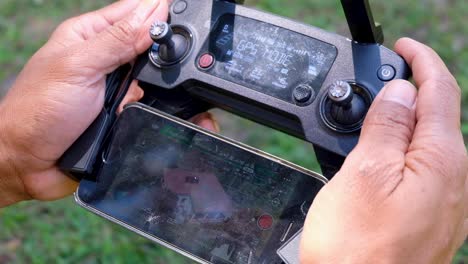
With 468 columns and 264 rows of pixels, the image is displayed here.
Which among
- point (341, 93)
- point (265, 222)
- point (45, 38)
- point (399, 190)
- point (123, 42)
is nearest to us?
point (399, 190)

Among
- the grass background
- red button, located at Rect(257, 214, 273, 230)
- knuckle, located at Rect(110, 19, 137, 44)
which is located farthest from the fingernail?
the grass background

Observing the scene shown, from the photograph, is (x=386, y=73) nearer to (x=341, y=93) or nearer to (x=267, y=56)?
(x=341, y=93)

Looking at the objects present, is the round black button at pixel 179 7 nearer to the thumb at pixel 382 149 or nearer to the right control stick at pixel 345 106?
the right control stick at pixel 345 106

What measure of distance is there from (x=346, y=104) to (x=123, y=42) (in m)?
0.49

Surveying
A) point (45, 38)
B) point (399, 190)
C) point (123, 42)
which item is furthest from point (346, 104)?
point (45, 38)

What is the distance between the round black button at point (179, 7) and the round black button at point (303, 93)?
321 mm

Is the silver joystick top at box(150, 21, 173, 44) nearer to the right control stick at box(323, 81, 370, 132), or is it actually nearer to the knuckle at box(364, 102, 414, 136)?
the right control stick at box(323, 81, 370, 132)

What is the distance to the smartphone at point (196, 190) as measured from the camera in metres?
1.19

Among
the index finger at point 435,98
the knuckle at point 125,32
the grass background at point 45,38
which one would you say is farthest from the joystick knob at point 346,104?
the grass background at point 45,38

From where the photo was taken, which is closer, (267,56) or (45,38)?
(267,56)

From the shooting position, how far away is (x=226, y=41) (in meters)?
1.26

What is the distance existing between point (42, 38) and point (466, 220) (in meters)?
2.00

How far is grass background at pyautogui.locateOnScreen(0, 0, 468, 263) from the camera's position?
202 cm

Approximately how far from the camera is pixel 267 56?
122 centimetres
